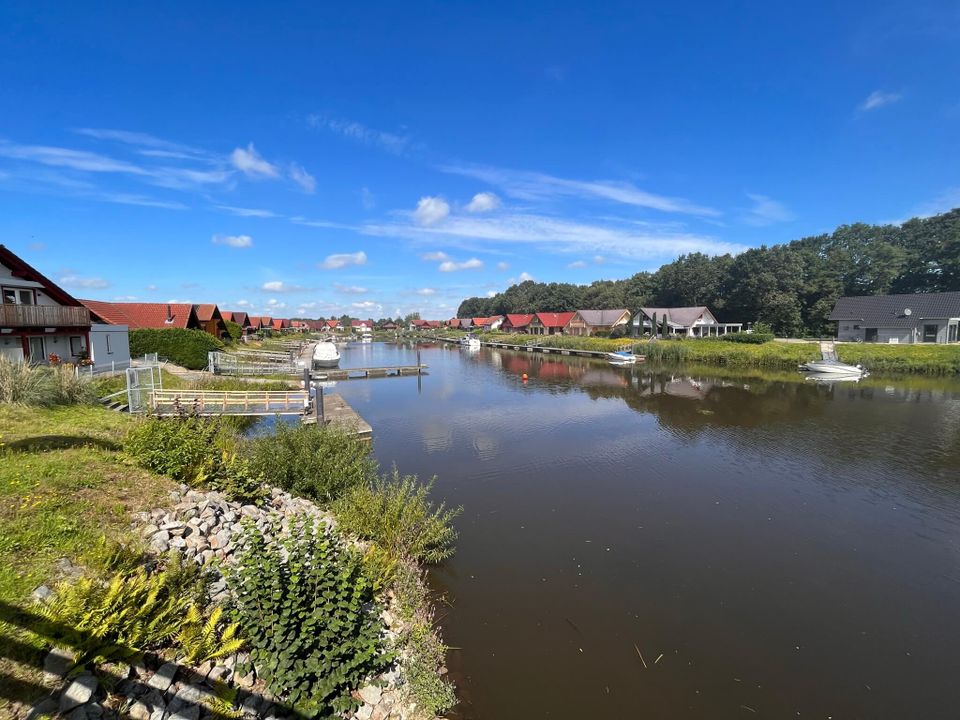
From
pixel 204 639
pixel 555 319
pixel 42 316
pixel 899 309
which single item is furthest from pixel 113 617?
pixel 555 319

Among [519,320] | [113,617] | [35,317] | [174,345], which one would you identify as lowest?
[113,617]

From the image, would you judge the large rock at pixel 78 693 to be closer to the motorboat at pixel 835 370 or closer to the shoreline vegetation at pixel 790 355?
the motorboat at pixel 835 370

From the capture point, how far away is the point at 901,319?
47.1 m

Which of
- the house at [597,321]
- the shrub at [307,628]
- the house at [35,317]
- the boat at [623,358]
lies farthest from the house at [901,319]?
the house at [35,317]

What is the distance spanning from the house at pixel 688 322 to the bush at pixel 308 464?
62.4 m

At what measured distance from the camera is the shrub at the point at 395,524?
869 centimetres

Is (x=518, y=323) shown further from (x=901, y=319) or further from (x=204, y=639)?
(x=204, y=639)

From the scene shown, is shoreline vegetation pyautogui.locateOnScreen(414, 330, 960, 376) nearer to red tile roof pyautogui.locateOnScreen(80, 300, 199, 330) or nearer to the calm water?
the calm water

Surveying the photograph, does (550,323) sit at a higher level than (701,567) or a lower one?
higher

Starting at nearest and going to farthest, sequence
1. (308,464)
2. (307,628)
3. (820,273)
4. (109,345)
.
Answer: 1. (307,628)
2. (308,464)
3. (109,345)
4. (820,273)

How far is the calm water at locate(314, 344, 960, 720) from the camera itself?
6.59 m

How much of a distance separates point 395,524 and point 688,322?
66.3 meters

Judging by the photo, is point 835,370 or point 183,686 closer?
point 183,686

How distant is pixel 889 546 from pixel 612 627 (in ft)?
26.1
